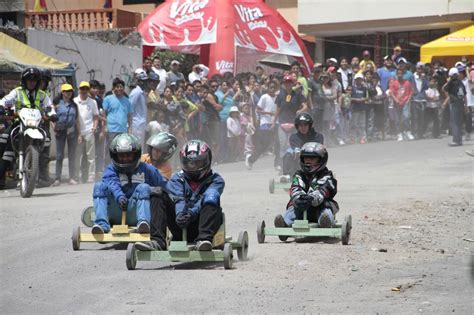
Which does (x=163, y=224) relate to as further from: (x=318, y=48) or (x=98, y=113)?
(x=318, y=48)

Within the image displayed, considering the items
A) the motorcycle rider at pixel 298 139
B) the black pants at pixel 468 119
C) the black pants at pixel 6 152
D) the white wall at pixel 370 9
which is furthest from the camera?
the white wall at pixel 370 9

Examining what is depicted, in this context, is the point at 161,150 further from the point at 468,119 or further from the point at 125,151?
the point at 468,119

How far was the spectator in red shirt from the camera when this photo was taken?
27.7m

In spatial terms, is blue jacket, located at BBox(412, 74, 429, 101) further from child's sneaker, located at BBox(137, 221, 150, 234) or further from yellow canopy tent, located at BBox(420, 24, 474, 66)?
child's sneaker, located at BBox(137, 221, 150, 234)

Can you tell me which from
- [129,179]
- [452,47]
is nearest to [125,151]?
[129,179]

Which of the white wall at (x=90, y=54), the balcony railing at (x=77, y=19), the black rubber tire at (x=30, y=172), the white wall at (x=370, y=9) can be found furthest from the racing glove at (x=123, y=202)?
the white wall at (x=370, y=9)

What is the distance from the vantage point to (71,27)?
29.2m

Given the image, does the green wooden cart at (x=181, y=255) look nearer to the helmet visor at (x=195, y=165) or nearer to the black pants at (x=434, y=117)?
the helmet visor at (x=195, y=165)

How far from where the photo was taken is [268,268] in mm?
9375

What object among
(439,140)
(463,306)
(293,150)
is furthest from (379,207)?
(439,140)

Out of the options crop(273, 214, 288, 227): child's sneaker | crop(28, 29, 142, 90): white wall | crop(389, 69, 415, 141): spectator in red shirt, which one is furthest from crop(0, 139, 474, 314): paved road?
crop(389, 69, 415, 141): spectator in red shirt

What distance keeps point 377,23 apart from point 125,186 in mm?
27293

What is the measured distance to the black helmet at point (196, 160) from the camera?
380 inches

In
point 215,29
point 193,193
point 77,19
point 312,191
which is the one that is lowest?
point 312,191
